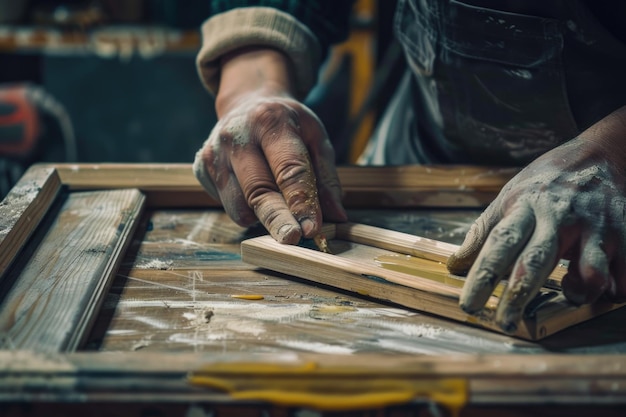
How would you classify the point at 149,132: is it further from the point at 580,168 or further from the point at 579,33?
the point at 580,168

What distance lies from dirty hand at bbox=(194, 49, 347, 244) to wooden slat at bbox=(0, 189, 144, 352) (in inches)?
8.1

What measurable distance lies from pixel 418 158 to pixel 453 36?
0.47 meters

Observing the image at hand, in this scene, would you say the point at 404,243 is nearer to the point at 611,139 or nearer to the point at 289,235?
the point at 289,235

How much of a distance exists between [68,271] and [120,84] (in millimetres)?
2571

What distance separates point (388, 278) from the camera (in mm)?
1076

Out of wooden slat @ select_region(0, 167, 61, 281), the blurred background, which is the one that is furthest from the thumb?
the blurred background

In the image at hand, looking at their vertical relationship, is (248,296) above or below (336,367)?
below

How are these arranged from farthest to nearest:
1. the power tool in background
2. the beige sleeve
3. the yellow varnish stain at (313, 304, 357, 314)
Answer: the power tool in background → the beige sleeve → the yellow varnish stain at (313, 304, 357, 314)

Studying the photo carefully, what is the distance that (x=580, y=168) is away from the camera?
1.09 meters

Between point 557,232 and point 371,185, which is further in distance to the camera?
point 371,185

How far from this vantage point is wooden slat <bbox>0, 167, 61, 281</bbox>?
1.16 meters

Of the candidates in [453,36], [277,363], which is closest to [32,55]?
[453,36]

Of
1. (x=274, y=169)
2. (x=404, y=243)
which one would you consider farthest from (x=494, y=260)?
(x=274, y=169)

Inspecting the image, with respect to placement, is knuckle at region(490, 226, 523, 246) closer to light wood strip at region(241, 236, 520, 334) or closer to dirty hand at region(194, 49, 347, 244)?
light wood strip at region(241, 236, 520, 334)
